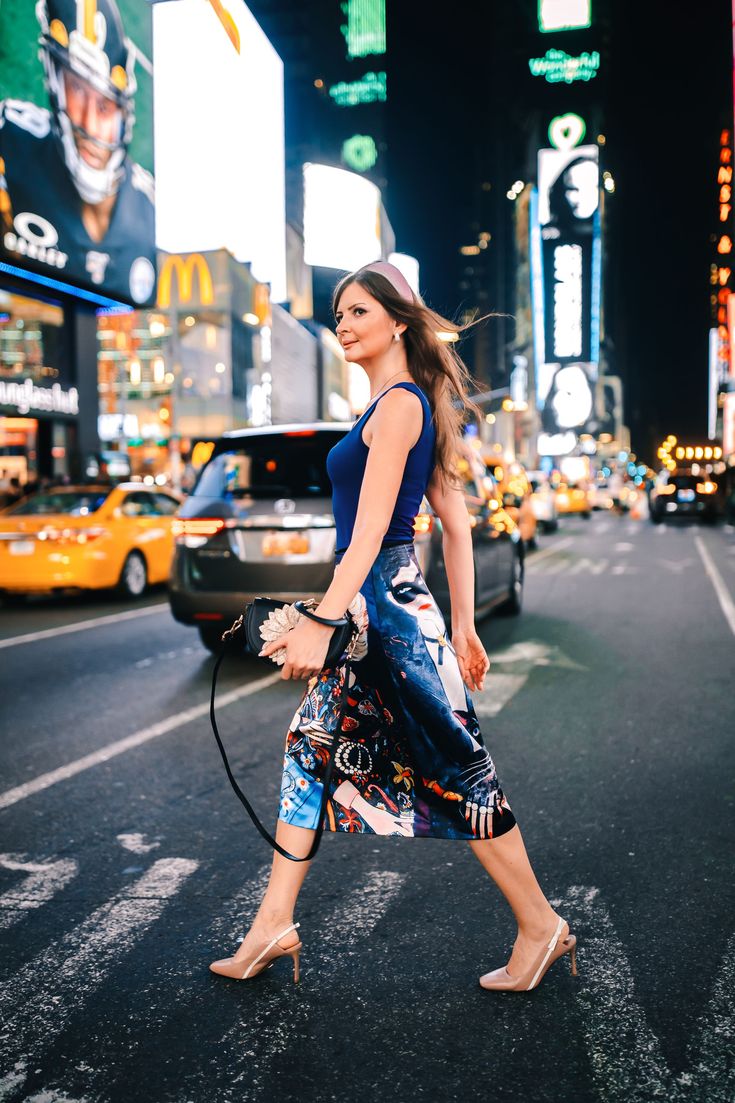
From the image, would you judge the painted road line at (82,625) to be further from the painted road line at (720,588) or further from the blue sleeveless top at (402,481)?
the blue sleeveless top at (402,481)

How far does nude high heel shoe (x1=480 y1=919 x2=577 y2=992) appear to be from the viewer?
272 centimetres

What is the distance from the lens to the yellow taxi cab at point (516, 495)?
609 inches

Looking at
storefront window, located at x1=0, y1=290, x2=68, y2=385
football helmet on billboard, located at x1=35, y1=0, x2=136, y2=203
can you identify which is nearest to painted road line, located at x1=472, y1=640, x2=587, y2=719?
storefront window, located at x1=0, y1=290, x2=68, y2=385

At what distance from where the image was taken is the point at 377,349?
2668 millimetres

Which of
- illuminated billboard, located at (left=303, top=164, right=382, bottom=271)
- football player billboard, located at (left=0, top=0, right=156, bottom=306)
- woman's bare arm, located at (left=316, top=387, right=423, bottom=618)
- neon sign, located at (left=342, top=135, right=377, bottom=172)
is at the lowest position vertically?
woman's bare arm, located at (left=316, top=387, right=423, bottom=618)

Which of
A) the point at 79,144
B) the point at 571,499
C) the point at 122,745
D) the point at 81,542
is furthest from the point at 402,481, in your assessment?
the point at 571,499

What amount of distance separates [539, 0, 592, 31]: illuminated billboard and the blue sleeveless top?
559ft

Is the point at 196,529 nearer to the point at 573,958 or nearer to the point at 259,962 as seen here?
the point at 259,962

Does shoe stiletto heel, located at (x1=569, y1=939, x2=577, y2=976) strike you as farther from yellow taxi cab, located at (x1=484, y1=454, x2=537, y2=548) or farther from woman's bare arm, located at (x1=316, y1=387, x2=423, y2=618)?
yellow taxi cab, located at (x1=484, y1=454, x2=537, y2=548)

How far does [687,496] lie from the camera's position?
3719 centimetres

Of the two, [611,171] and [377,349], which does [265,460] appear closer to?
[377,349]

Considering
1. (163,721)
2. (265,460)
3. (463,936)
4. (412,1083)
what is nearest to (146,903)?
(463,936)

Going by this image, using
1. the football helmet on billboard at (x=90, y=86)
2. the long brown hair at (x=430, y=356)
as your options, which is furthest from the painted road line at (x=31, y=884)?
the football helmet on billboard at (x=90, y=86)

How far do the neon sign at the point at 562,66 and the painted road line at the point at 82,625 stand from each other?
537 ft
